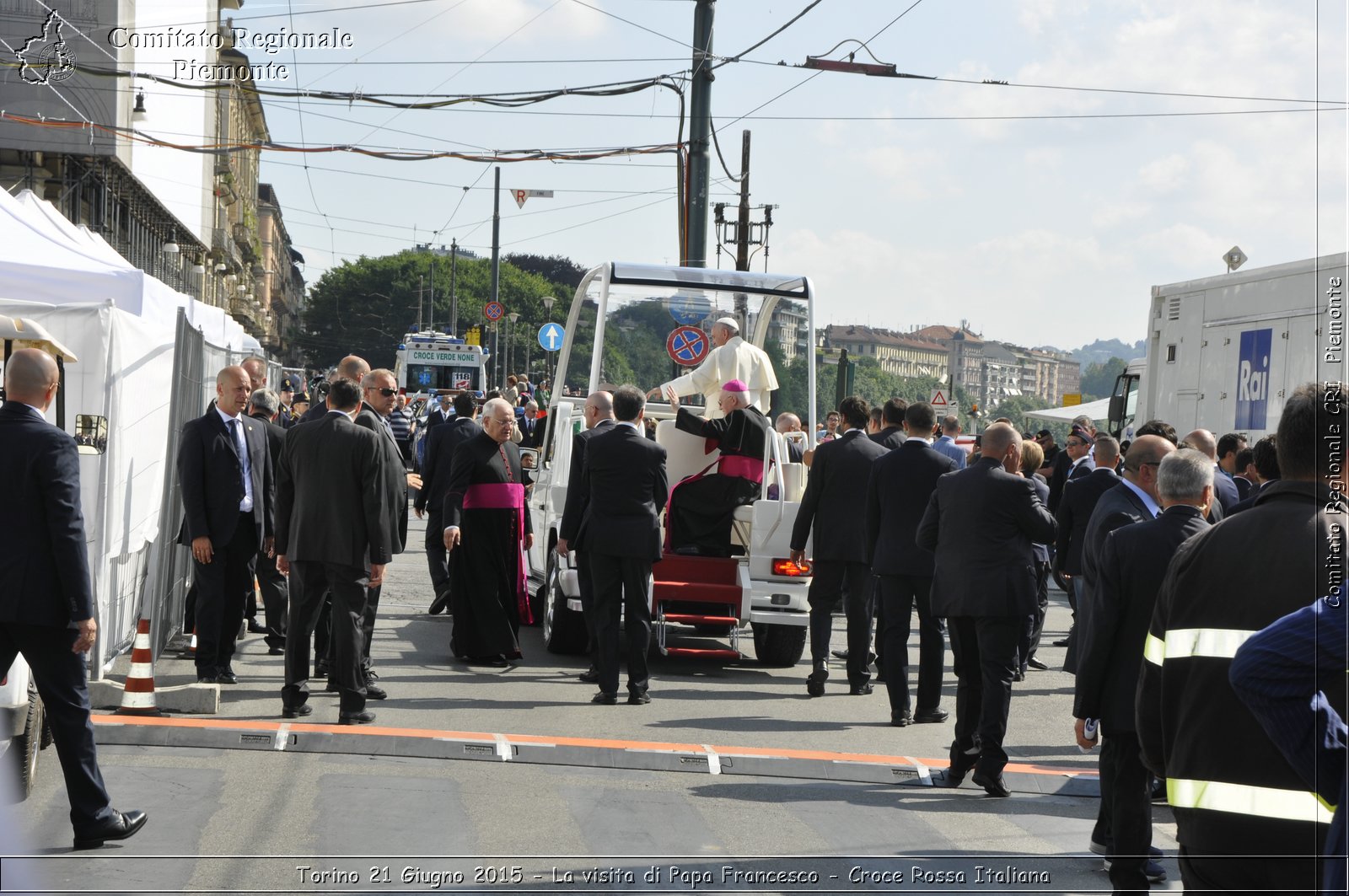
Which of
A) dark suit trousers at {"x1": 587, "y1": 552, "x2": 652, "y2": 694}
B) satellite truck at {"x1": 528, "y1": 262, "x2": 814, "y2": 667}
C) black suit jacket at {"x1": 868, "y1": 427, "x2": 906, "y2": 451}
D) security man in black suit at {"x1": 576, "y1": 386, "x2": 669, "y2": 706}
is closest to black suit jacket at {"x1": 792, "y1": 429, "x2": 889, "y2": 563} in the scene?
black suit jacket at {"x1": 868, "y1": 427, "x2": 906, "y2": 451}

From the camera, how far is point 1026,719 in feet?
33.3

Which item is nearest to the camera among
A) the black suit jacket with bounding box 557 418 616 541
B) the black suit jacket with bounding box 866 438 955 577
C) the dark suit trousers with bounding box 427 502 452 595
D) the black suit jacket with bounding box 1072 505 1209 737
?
the black suit jacket with bounding box 1072 505 1209 737

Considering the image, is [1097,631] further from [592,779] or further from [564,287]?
[564,287]

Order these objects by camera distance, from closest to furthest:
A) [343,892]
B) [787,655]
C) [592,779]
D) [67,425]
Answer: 1. [343,892]
2. [592,779]
3. [67,425]
4. [787,655]

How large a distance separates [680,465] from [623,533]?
2.18 meters

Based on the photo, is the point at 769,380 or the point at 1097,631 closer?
the point at 1097,631

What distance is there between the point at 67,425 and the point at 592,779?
4.33 m

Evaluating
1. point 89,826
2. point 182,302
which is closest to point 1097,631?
point 89,826

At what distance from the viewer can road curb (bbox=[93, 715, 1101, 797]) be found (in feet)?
25.6

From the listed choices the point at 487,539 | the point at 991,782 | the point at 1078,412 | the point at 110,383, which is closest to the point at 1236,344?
the point at 487,539

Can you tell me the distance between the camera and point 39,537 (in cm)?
577

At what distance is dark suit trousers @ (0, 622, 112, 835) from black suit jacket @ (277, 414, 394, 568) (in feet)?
8.95

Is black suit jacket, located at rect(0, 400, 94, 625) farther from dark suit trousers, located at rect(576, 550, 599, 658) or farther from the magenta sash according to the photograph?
the magenta sash

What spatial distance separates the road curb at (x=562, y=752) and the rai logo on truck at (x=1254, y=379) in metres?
9.73
